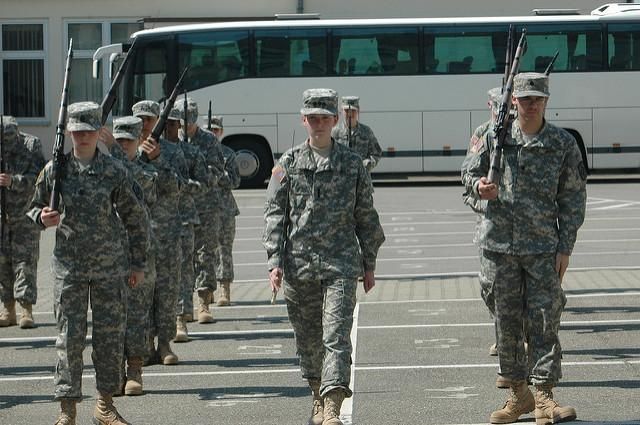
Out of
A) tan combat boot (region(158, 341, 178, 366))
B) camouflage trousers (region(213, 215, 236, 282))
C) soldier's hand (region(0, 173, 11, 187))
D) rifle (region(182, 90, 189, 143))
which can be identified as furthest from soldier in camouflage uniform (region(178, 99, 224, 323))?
tan combat boot (region(158, 341, 178, 366))

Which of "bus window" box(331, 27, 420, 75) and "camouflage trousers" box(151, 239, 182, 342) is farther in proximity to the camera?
"bus window" box(331, 27, 420, 75)

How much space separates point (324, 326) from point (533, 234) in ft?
4.55

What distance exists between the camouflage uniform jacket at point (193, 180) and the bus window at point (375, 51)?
2051cm

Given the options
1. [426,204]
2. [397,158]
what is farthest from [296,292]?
[397,158]

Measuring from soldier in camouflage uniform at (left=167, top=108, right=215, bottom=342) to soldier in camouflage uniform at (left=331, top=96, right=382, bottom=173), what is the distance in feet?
13.4

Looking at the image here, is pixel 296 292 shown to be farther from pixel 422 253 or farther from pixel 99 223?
pixel 422 253

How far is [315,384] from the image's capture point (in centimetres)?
939

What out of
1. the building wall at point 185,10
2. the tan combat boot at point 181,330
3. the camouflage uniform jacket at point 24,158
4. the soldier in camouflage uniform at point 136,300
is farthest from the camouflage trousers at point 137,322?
the building wall at point 185,10

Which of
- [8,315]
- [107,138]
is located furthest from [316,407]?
[8,315]

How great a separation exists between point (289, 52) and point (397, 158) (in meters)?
3.34

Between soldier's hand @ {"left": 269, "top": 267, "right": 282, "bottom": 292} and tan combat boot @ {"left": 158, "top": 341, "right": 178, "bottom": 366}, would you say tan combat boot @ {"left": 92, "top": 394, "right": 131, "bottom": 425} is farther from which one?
tan combat boot @ {"left": 158, "top": 341, "right": 178, "bottom": 366}

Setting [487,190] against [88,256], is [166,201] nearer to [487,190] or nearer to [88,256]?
[88,256]

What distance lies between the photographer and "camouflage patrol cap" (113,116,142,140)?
35.6ft

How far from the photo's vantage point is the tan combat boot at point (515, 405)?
924 cm
